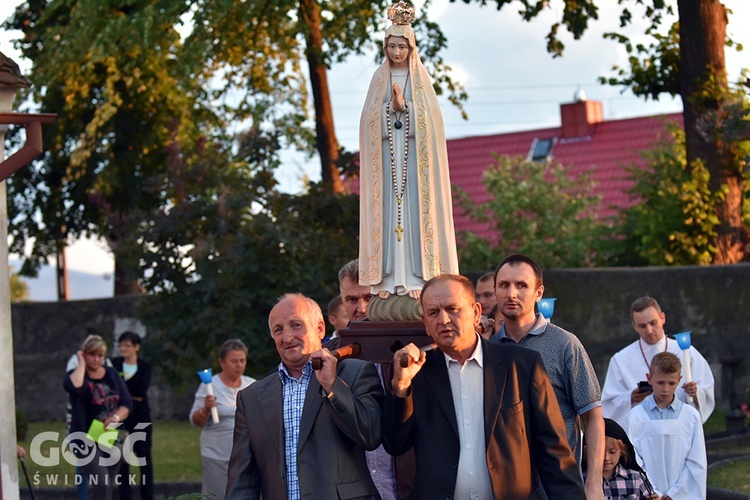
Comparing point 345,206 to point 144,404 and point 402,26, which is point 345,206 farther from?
point 402,26

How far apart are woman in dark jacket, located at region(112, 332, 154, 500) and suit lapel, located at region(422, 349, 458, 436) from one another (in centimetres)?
739

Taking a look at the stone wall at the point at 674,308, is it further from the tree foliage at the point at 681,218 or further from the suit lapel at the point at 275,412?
the suit lapel at the point at 275,412

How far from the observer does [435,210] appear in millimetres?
7090

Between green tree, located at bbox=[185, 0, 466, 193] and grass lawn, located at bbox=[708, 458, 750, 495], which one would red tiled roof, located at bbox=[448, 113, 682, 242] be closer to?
green tree, located at bbox=[185, 0, 466, 193]

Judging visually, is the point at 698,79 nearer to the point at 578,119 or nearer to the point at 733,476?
the point at 733,476

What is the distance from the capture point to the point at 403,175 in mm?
7117

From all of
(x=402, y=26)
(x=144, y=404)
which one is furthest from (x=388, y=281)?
(x=144, y=404)

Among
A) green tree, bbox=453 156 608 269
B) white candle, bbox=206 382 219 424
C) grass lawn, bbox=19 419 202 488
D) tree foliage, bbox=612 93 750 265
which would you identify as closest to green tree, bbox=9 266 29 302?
green tree, bbox=453 156 608 269

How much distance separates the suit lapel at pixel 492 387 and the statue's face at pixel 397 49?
239cm

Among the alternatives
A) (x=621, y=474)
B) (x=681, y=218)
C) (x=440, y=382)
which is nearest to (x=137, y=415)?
(x=621, y=474)

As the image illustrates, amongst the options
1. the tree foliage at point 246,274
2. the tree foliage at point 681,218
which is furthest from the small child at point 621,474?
the tree foliage at point 681,218

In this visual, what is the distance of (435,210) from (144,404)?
244 inches

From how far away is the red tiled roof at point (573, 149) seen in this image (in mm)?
33469

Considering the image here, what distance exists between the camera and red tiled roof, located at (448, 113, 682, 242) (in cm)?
3347
